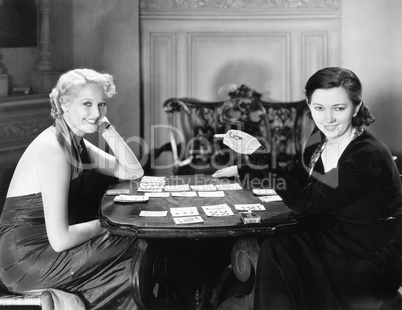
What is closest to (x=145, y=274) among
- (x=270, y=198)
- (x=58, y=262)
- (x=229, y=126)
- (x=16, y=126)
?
(x=58, y=262)

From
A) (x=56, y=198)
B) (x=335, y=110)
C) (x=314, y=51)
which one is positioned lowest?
(x=56, y=198)

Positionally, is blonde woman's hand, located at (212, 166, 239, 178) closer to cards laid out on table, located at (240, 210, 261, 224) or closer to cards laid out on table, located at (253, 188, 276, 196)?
cards laid out on table, located at (253, 188, 276, 196)

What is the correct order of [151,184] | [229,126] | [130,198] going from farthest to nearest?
[229,126]
[151,184]
[130,198]

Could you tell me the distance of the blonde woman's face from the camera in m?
2.89

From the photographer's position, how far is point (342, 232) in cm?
258

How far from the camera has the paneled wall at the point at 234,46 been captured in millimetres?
5141

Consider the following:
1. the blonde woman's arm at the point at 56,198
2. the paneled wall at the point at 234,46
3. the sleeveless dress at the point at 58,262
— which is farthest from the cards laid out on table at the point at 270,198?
the paneled wall at the point at 234,46

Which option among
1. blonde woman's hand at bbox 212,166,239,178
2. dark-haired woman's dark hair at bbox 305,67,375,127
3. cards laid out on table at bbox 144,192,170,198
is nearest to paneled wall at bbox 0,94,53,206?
cards laid out on table at bbox 144,192,170,198

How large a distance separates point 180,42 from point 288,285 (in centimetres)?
320

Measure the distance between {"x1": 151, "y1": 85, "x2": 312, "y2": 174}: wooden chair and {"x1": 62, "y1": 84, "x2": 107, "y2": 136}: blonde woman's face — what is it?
2.07 meters

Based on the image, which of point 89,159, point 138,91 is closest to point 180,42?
point 138,91

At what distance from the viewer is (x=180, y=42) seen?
5.20 meters

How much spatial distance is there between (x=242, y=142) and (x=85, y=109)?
87 cm

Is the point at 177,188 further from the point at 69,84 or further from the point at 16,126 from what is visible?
the point at 16,126
